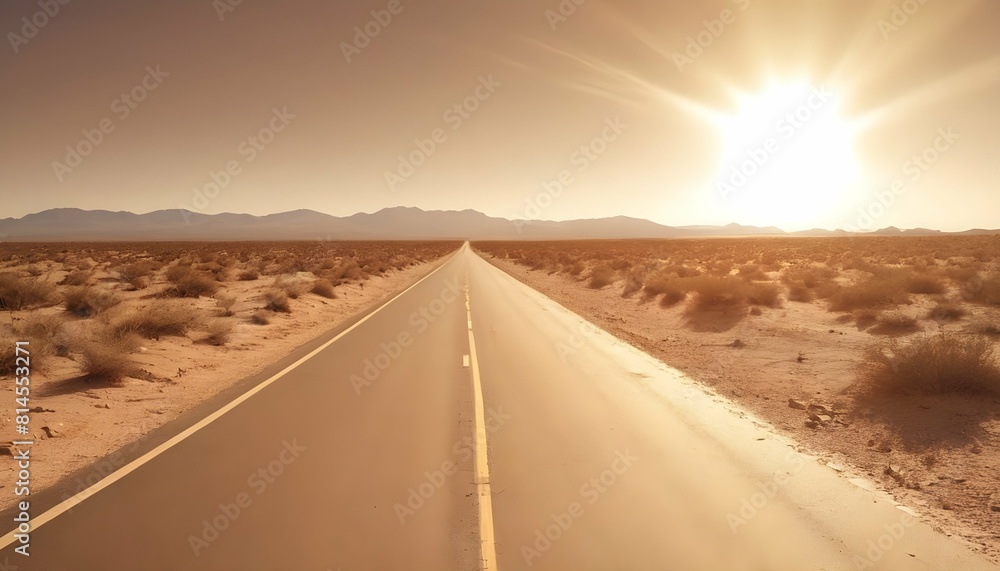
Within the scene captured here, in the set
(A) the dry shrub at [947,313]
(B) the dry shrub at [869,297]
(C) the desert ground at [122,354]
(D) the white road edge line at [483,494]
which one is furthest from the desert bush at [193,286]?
(A) the dry shrub at [947,313]

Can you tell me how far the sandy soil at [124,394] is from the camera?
20.2ft

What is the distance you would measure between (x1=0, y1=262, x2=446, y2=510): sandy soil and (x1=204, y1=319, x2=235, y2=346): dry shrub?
202mm

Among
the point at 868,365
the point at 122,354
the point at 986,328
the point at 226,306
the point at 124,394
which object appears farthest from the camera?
the point at 226,306

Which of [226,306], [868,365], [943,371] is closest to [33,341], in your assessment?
[226,306]

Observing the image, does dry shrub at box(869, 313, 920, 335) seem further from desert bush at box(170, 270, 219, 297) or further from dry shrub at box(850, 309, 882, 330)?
desert bush at box(170, 270, 219, 297)

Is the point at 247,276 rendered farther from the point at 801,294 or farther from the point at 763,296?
the point at 801,294

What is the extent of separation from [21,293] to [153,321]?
7.83m

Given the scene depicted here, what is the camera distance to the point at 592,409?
8.24 metres

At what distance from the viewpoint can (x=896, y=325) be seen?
14.8m

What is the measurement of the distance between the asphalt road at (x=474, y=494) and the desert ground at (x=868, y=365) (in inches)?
26.7

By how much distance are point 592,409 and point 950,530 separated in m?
4.33

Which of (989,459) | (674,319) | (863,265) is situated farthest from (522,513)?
(863,265)

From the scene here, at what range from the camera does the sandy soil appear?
6.15 meters

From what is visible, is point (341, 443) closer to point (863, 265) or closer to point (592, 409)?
point (592, 409)
